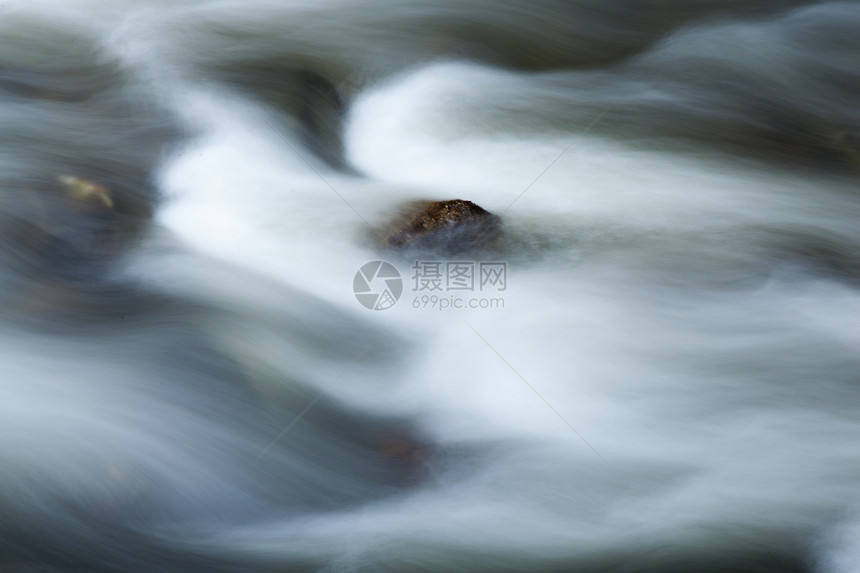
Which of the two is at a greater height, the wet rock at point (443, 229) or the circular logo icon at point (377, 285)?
the wet rock at point (443, 229)

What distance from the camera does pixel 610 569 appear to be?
8.49 ft

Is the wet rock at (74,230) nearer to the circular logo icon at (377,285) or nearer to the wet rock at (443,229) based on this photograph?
the circular logo icon at (377,285)

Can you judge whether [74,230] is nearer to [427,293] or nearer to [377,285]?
[377,285]

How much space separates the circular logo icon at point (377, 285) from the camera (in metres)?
3.77

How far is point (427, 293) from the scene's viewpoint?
3.80m

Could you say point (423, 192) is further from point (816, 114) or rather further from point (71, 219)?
point (816, 114)

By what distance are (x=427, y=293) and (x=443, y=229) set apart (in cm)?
27

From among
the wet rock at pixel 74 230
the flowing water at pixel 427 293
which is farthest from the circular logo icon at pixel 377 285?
the wet rock at pixel 74 230

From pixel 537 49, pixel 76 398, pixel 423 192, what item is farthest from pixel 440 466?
pixel 537 49

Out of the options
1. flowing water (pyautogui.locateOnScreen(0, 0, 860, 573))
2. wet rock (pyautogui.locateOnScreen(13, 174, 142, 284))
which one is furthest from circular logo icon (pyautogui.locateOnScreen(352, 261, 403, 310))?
wet rock (pyautogui.locateOnScreen(13, 174, 142, 284))

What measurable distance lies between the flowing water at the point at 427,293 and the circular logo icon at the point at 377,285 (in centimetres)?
4

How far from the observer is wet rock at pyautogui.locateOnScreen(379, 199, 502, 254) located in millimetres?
Result: 3832

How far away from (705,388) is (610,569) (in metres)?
1.00

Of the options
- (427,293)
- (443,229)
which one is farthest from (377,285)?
(443,229)
